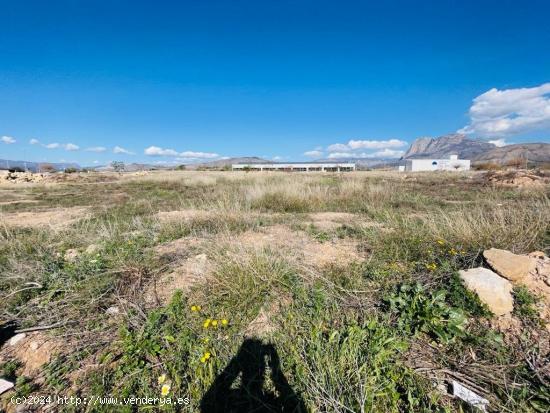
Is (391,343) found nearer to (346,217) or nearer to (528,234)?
(528,234)

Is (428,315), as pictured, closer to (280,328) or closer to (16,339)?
(280,328)

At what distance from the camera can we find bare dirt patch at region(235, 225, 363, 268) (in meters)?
3.22

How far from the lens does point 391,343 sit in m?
1.77

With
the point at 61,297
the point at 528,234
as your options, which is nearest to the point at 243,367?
the point at 61,297

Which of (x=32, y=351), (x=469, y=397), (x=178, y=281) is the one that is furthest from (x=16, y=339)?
(x=469, y=397)

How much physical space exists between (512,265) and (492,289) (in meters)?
0.43

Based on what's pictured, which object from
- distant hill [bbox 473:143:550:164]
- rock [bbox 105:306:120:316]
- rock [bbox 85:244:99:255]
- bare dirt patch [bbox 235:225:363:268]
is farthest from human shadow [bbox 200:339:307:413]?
distant hill [bbox 473:143:550:164]

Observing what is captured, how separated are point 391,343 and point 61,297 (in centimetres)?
304

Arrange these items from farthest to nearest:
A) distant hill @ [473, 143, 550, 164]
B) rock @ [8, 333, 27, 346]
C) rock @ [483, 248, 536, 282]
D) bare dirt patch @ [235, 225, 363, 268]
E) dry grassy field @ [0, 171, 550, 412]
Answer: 1. distant hill @ [473, 143, 550, 164]
2. bare dirt patch @ [235, 225, 363, 268]
3. rock @ [483, 248, 536, 282]
4. rock @ [8, 333, 27, 346]
5. dry grassy field @ [0, 171, 550, 412]

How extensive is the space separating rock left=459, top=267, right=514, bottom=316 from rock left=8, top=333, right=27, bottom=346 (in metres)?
3.71

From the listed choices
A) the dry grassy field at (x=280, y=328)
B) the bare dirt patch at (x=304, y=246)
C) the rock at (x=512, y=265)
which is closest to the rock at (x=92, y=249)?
the dry grassy field at (x=280, y=328)

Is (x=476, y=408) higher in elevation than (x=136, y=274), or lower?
lower

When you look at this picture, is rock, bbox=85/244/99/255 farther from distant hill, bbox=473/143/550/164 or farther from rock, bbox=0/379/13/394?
distant hill, bbox=473/143/550/164

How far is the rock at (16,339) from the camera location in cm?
196
